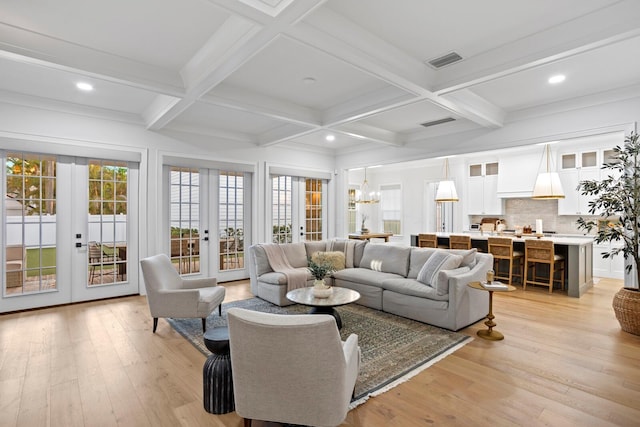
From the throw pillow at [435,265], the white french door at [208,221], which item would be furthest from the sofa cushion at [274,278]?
the white french door at [208,221]

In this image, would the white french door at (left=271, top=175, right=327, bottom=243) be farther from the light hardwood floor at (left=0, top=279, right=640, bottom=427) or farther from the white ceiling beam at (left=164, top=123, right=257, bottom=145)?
the light hardwood floor at (left=0, top=279, right=640, bottom=427)

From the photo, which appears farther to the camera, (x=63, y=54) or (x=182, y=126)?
(x=182, y=126)

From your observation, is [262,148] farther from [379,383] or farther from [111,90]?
[379,383]

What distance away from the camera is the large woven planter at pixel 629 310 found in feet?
11.6

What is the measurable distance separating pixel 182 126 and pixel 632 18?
5.74 meters

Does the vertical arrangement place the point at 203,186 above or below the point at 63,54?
below

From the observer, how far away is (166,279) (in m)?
3.93

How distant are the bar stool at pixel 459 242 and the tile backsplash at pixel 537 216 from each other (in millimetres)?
2413

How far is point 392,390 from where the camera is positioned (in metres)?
2.45

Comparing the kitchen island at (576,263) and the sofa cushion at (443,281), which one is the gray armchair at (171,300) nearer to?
the sofa cushion at (443,281)

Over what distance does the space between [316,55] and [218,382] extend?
297 centimetres

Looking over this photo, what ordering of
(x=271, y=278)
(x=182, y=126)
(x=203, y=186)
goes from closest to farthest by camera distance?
1. (x=271, y=278)
2. (x=182, y=126)
3. (x=203, y=186)

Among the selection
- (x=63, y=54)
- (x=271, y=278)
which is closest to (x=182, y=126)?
(x=63, y=54)

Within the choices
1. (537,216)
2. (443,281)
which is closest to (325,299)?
(443,281)
